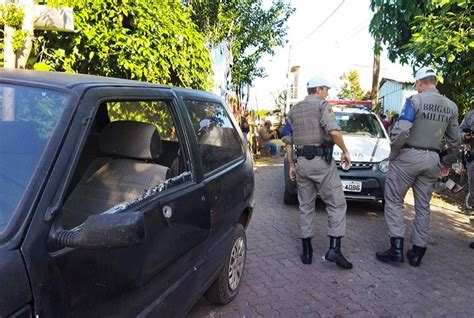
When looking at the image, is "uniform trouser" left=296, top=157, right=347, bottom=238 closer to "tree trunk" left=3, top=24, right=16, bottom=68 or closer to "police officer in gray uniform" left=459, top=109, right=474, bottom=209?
"police officer in gray uniform" left=459, top=109, right=474, bottom=209

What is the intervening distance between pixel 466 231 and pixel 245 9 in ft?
31.0

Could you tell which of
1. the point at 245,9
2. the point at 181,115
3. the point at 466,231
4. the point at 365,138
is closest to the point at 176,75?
the point at 365,138

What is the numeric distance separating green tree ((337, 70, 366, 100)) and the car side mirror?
48.7 m

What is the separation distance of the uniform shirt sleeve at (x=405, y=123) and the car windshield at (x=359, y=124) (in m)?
2.82

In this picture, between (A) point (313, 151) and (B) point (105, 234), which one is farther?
(A) point (313, 151)

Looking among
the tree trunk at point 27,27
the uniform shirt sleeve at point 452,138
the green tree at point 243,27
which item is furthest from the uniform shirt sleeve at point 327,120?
the green tree at point 243,27

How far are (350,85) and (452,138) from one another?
47501mm

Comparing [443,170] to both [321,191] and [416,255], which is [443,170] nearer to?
A: [416,255]

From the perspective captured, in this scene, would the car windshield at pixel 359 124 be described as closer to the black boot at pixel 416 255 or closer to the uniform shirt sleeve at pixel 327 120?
the black boot at pixel 416 255

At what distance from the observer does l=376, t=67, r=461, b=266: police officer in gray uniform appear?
3.97 m

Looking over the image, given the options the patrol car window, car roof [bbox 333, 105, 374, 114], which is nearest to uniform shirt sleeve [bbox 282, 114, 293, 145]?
the patrol car window

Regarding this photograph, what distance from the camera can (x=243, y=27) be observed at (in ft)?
42.8

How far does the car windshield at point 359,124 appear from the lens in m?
6.92

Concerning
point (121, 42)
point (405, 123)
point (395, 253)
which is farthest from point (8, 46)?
point (395, 253)
